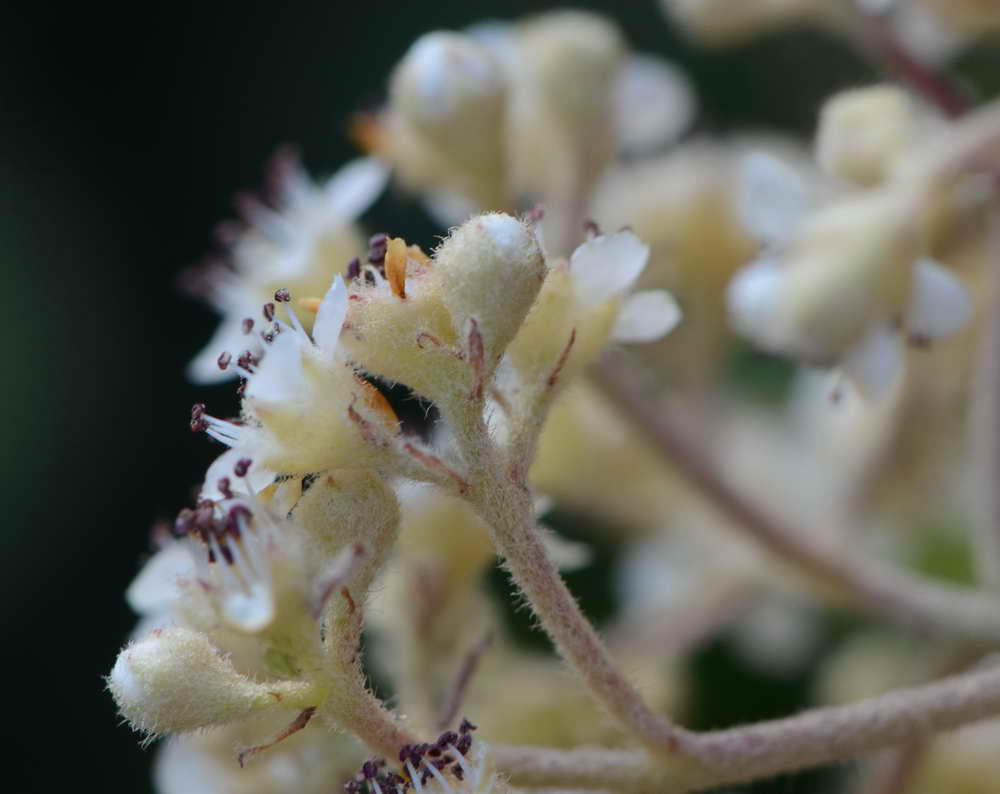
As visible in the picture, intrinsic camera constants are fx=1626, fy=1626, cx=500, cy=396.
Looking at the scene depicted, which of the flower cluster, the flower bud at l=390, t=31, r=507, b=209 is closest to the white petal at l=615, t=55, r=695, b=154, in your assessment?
the flower cluster

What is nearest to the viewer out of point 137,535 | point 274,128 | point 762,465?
point 762,465

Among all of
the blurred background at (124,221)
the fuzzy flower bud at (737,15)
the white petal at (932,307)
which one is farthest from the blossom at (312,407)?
the blurred background at (124,221)

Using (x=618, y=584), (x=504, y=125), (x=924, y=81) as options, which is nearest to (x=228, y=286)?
(x=504, y=125)

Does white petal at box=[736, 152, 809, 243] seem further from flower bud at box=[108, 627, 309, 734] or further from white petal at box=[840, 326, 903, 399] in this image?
flower bud at box=[108, 627, 309, 734]

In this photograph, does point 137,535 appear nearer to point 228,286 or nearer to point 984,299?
point 228,286

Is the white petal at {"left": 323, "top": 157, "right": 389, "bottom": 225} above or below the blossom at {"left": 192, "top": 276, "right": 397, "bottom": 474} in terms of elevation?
above

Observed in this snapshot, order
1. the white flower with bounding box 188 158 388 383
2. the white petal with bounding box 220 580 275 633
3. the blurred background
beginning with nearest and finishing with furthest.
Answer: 1. the white petal with bounding box 220 580 275 633
2. the white flower with bounding box 188 158 388 383
3. the blurred background
